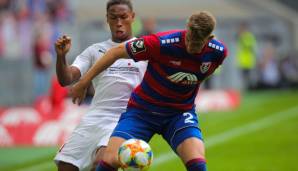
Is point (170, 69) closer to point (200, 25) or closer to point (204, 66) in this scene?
point (204, 66)

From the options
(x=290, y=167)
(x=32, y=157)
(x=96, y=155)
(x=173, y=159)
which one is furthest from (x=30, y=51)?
(x=96, y=155)

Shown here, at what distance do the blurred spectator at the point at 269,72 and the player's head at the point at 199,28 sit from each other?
22.9m

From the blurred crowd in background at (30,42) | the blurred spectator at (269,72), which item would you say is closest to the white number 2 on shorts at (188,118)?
the blurred crowd in background at (30,42)

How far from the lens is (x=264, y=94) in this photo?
2877cm

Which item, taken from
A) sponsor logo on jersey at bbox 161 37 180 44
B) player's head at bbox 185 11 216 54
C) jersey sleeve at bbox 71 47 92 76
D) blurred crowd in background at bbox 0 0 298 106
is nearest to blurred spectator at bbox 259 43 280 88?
blurred crowd in background at bbox 0 0 298 106

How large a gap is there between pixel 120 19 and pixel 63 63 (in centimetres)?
90

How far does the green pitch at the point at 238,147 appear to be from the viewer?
12.6 metres

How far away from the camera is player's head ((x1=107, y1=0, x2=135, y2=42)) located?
8703 millimetres

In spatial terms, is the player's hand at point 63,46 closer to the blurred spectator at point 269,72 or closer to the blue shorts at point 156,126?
the blue shorts at point 156,126

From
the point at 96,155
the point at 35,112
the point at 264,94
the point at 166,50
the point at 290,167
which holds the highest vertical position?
the point at 166,50

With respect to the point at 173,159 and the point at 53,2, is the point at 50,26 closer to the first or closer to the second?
the point at 53,2

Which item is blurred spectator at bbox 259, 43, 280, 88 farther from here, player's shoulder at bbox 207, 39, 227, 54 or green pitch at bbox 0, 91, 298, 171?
player's shoulder at bbox 207, 39, 227, 54

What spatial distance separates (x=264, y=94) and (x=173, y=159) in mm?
15911

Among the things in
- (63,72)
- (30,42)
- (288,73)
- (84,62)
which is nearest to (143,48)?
(63,72)
